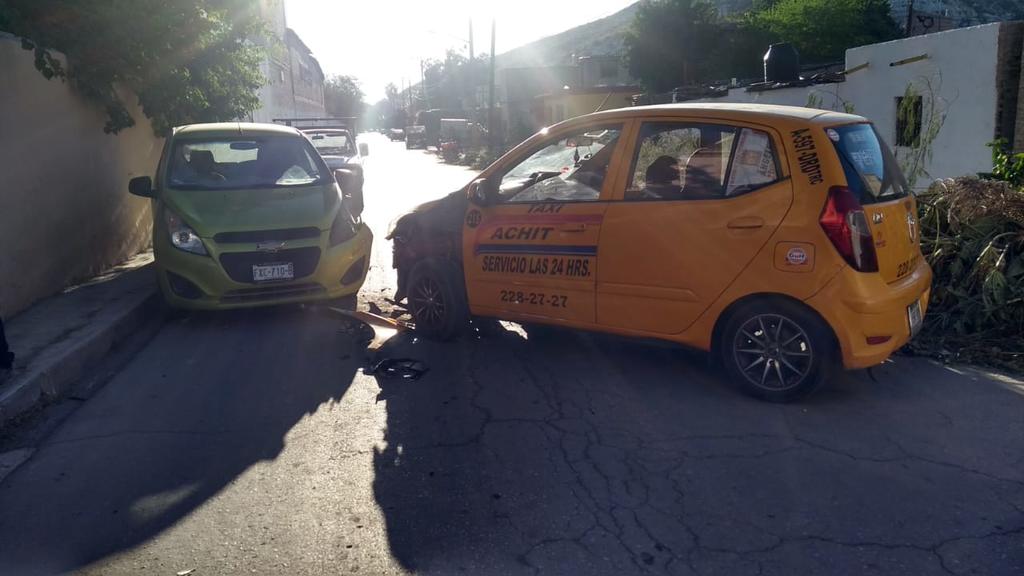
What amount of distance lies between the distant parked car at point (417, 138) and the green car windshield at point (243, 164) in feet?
188

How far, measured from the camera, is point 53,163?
8.93 metres

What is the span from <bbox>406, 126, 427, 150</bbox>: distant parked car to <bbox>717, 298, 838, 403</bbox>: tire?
203 feet

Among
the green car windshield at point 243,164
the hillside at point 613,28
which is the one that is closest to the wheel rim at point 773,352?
the green car windshield at point 243,164

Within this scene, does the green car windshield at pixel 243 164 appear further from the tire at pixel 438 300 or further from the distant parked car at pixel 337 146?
the distant parked car at pixel 337 146

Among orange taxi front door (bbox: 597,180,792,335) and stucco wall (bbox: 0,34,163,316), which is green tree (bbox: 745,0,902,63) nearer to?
stucco wall (bbox: 0,34,163,316)

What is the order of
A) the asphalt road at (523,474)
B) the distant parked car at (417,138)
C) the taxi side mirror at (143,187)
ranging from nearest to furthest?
the asphalt road at (523,474)
the taxi side mirror at (143,187)
the distant parked car at (417,138)

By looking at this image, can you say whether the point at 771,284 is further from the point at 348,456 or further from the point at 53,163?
the point at 53,163

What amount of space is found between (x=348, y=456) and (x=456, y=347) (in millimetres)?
2212

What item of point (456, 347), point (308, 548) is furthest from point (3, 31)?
point (308, 548)

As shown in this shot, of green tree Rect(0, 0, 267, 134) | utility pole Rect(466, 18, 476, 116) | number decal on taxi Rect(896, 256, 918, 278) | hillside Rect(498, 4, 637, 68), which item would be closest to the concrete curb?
green tree Rect(0, 0, 267, 134)

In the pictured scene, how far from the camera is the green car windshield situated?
8.45 metres

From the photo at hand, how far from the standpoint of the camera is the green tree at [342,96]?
103 meters

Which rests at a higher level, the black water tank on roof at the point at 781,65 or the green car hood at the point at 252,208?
the black water tank on roof at the point at 781,65

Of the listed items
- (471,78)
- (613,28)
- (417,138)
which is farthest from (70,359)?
(613,28)
